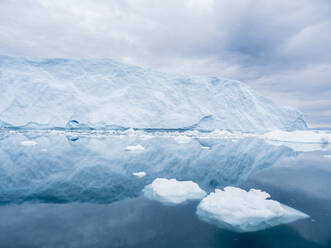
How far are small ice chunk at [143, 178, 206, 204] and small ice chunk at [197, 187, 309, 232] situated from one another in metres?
0.46

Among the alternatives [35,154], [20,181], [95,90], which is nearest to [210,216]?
[20,181]

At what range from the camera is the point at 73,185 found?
4.34 metres

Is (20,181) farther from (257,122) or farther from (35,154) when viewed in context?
(257,122)

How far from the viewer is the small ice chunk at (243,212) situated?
103 inches

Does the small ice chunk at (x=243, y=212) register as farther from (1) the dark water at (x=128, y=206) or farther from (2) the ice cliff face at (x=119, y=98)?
(2) the ice cliff face at (x=119, y=98)

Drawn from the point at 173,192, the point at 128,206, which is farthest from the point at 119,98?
the point at 128,206

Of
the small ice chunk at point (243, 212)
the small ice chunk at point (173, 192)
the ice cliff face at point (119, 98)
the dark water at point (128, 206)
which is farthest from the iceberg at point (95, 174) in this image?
the ice cliff face at point (119, 98)

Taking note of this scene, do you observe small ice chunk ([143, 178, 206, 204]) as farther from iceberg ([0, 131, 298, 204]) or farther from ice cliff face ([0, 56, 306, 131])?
ice cliff face ([0, 56, 306, 131])

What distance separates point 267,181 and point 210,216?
8.33 ft

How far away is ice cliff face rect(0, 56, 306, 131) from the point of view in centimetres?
1828

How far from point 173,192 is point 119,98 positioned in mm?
17622

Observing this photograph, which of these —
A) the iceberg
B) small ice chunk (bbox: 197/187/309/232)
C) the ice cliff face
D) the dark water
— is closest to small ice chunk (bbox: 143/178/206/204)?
the dark water

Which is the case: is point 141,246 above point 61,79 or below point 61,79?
below

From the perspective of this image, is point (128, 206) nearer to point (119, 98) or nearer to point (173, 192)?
point (173, 192)
